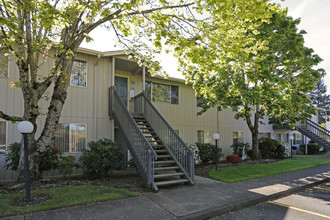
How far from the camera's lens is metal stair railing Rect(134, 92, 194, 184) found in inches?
292

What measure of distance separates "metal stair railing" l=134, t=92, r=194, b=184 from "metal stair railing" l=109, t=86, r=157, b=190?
3.40 feet

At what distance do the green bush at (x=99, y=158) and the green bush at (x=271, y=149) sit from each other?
12.5m

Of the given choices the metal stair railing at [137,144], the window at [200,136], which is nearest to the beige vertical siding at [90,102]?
the metal stair railing at [137,144]

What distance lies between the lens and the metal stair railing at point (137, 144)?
6516 millimetres

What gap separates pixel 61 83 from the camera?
688 cm

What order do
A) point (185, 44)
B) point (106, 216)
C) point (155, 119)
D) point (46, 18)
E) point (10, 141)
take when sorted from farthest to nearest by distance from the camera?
point (155, 119), point (10, 141), point (185, 44), point (46, 18), point (106, 216)

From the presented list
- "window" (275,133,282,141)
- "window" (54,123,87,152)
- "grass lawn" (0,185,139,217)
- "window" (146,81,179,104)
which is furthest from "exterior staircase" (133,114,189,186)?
"window" (275,133,282,141)

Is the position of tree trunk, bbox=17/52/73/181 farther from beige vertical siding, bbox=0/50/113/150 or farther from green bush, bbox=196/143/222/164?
green bush, bbox=196/143/222/164

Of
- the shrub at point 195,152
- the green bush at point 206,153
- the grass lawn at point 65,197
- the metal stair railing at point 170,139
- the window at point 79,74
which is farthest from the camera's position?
the green bush at point 206,153

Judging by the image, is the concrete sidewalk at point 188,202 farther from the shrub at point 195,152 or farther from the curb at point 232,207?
the shrub at point 195,152

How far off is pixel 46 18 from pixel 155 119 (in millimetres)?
5560

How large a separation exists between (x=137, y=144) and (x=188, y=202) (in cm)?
281

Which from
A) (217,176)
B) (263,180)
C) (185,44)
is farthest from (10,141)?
(263,180)

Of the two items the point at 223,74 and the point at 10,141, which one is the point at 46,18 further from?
the point at 223,74
